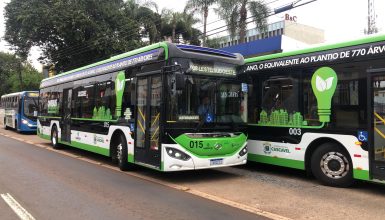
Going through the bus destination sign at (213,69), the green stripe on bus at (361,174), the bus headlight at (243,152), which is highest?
the bus destination sign at (213,69)

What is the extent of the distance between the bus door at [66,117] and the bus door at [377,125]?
1111cm

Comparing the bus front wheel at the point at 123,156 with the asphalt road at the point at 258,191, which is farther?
the bus front wheel at the point at 123,156

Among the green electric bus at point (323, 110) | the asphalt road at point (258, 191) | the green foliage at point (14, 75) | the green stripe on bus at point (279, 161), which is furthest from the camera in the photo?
the green foliage at point (14, 75)

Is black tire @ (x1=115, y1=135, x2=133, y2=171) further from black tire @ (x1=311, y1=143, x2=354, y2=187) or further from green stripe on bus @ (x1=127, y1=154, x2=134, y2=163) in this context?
black tire @ (x1=311, y1=143, x2=354, y2=187)

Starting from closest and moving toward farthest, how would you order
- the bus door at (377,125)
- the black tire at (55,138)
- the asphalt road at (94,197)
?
1. the asphalt road at (94,197)
2. the bus door at (377,125)
3. the black tire at (55,138)

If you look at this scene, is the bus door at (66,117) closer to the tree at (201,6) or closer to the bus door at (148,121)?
the bus door at (148,121)

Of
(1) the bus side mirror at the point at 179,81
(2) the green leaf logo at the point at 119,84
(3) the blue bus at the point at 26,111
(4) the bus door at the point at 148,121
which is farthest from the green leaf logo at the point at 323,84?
(3) the blue bus at the point at 26,111

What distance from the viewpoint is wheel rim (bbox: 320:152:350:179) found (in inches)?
345

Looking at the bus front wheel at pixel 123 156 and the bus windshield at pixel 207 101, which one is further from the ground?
the bus windshield at pixel 207 101

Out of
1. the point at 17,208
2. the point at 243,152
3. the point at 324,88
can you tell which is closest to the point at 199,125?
the point at 243,152

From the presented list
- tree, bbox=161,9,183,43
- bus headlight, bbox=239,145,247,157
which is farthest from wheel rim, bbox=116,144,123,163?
tree, bbox=161,9,183,43

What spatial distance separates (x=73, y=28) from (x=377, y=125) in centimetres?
2933

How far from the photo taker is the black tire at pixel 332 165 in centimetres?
871

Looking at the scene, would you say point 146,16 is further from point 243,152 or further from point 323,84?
point 323,84
